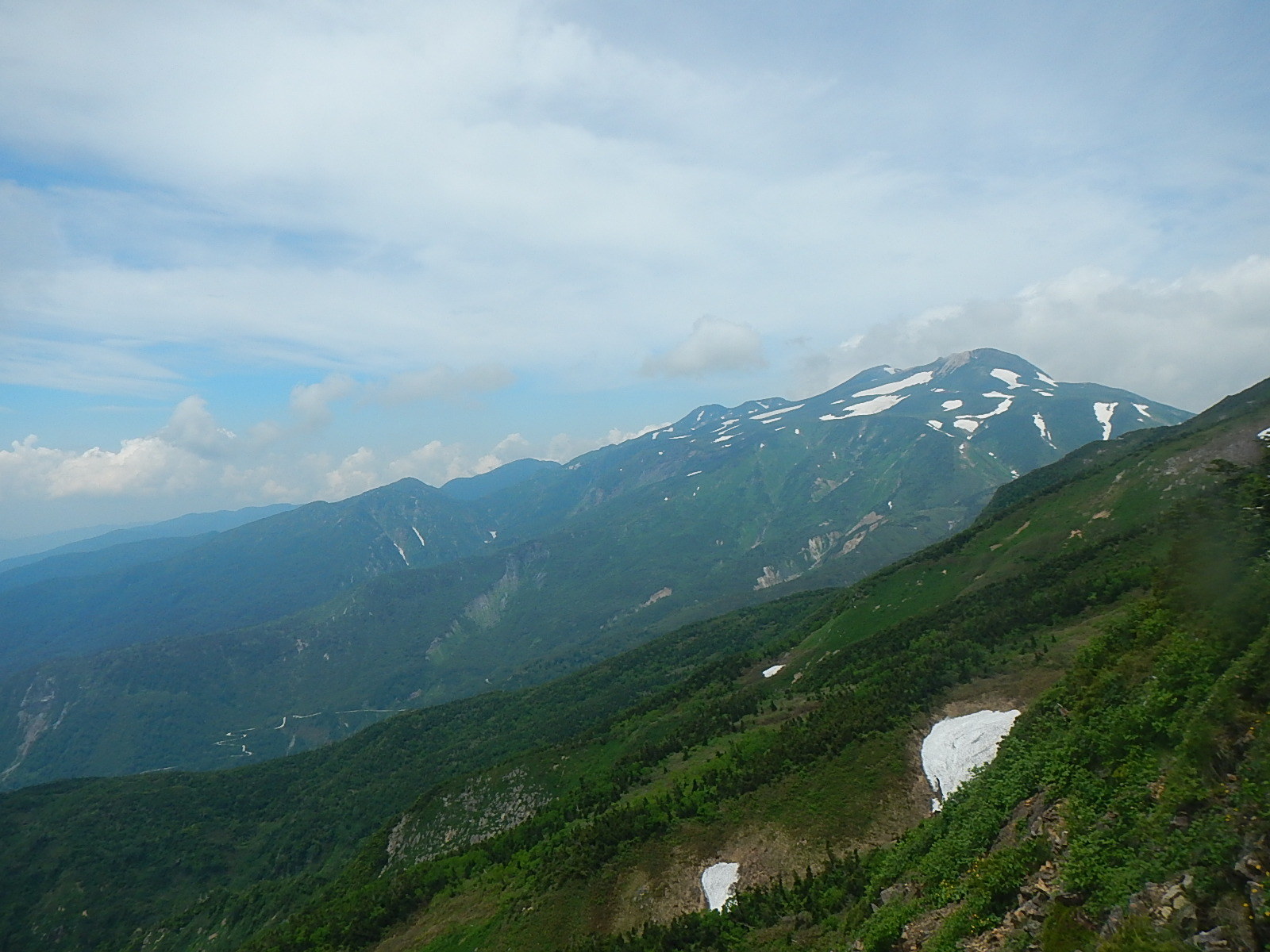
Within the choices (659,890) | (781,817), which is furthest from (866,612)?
(659,890)

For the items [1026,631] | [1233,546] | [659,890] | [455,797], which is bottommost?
[455,797]

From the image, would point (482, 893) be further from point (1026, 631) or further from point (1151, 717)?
point (1026, 631)

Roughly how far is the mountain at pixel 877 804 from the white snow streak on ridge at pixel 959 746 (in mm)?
1045

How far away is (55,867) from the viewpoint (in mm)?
136250

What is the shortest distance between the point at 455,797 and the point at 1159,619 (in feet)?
310

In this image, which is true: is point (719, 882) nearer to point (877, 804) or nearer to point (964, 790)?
point (877, 804)

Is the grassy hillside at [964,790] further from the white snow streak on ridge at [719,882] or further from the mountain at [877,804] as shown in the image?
the white snow streak on ridge at [719,882]

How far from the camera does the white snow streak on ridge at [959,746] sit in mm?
39375

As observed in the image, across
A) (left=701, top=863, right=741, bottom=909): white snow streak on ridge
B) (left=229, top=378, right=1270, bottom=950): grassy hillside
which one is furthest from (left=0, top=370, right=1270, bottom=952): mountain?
(left=701, top=863, right=741, bottom=909): white snow streak on ridge

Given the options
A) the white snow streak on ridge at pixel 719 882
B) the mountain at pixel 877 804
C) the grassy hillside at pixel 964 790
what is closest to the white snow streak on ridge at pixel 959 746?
the mountain at pixel 877 804

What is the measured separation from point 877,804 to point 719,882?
38.5 ft

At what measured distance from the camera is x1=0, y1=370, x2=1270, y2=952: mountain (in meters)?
15.6

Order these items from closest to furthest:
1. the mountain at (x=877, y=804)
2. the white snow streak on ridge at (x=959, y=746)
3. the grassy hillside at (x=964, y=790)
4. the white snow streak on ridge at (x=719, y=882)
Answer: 1. the grassy hillside at (x=964, y=790)
2. the mountain at (x=877, y=804)
3. the white snow streak on ridge at (x=719, y=882)
4. the white snow streak on ridge at (x=959, y=746)

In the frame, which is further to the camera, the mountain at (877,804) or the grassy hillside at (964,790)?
the mountain at (877,804)
